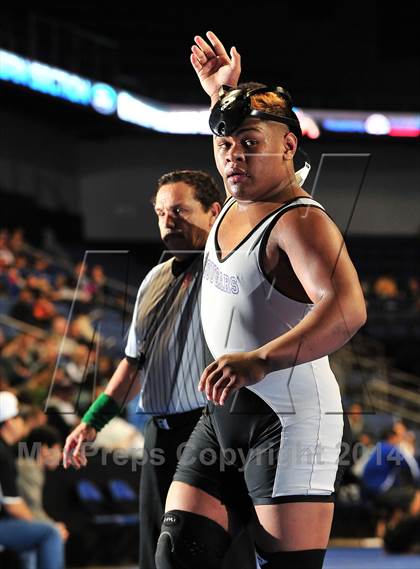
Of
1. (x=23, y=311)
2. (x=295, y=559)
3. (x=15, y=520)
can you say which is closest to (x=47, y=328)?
(x=23, y=311)

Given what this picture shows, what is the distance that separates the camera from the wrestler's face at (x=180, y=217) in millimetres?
3408

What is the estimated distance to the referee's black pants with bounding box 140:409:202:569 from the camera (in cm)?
354

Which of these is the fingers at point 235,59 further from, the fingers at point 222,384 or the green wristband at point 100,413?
the fingers at point 222,384

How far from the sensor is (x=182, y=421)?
11.5ft

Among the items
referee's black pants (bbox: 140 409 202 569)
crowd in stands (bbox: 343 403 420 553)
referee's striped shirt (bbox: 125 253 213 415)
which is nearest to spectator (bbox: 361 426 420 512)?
crowd in stands (bbox: 343 403 420 553)

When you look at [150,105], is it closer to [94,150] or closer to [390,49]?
[94,150]

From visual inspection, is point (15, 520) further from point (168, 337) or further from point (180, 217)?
point (180, 217)

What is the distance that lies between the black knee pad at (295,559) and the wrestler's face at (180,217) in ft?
3.87

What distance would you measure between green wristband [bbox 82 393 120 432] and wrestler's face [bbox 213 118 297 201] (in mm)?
996

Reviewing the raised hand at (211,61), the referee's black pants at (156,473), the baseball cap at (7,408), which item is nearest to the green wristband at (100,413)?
the referee's black pants at (156,473)

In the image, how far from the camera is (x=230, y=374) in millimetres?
2369

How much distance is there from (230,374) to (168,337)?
1.17 m

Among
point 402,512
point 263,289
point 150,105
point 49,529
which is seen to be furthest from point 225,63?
point 150,105

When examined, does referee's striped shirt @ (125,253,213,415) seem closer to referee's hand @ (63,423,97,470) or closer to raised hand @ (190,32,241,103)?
referee's hand @ (63,423,97,470)
